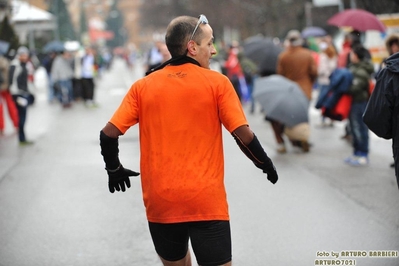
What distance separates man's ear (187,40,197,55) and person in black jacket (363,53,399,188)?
5.10ft

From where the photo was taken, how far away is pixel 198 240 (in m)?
3.63

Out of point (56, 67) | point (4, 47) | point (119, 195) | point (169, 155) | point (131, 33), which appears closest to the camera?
point (169, 155)

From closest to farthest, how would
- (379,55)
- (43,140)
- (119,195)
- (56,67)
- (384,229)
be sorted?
(384,229), (119,195), (43,140), (379,55), (56,67)

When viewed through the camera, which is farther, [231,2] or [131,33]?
[131,33]

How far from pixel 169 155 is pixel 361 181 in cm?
605

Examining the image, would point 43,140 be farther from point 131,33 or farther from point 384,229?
point 131,33

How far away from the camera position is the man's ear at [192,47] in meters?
3.66

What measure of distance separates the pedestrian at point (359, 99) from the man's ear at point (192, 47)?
Answer: 23.1 ft

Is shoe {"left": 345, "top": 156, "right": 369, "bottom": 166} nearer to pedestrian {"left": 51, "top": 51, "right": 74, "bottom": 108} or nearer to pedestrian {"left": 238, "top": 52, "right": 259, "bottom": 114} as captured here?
pedestrian {"left": 238, "top": 52, "right": 259, "bottom": 114}

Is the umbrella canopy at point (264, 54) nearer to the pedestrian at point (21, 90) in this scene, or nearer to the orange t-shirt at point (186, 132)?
the pedestrian at point (21, 90)

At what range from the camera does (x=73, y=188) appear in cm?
930

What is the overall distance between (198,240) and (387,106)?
1.75m

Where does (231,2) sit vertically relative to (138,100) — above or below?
below

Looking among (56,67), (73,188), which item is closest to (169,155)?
(73,188)
